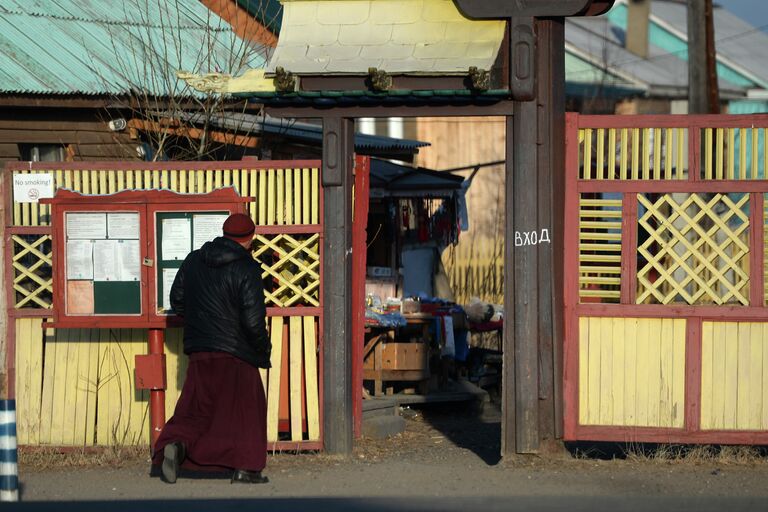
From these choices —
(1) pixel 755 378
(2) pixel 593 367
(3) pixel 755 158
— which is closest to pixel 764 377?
(1) pixel 755 378

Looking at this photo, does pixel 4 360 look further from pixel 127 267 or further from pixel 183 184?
pixel 183 184

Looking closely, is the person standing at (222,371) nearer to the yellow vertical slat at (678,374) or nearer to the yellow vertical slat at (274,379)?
the yellow vertical slat at (274,379)

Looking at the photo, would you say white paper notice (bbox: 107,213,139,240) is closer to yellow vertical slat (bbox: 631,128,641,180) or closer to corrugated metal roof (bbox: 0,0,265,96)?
corrugated metal roof (bbox: 0,0,265,96)

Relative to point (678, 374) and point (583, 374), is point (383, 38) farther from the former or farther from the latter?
point (678, 374)

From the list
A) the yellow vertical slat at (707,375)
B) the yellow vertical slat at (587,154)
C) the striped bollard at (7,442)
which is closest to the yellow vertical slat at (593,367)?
the yellow vertical slat at (707,375)

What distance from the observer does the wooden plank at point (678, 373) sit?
9.10 metres

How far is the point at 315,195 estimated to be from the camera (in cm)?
955

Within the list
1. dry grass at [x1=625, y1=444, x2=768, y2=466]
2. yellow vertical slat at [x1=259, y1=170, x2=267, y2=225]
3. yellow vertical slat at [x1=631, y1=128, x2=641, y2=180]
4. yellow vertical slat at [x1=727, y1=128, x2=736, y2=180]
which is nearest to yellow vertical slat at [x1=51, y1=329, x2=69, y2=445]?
yellow vertical slat at [x1=259, y1=170, x2=267, y2=225]

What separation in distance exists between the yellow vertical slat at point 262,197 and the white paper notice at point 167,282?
81cm

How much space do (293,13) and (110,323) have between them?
2886mm

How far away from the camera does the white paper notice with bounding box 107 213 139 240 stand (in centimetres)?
948

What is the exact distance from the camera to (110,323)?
9.40 meters

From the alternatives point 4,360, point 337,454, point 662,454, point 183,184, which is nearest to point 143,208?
point 183,184

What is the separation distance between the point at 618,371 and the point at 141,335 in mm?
3860
